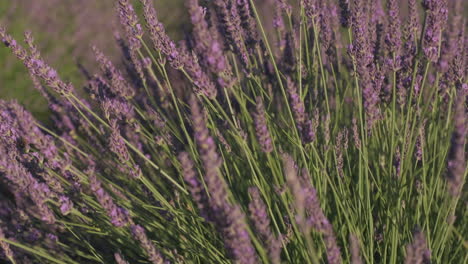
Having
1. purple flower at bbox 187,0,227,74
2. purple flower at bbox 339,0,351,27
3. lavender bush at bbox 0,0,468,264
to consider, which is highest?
purple flower at bbox 187,0,227,74

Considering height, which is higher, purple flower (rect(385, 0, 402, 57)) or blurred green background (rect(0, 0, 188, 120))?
blurred green background (rect(0, 0, 188, 120))

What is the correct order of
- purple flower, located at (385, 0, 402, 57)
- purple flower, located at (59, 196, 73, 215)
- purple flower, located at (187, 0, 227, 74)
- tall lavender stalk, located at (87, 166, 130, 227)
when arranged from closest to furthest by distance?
purple flower, located at (187, 0, 227, 74) → tall lavender stalk, located at (87, 166, 130, 227) → purple flower, located at (59, 196, 73, 215) → purple flower, located at (385, 0, 402, 57)

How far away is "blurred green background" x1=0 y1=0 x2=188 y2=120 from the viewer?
18.1ft

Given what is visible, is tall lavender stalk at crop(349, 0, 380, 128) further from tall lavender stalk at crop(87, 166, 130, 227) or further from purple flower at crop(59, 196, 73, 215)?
purple flower at crop(59, 196, 73, 215)

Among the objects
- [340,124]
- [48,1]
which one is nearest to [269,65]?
[340,124]

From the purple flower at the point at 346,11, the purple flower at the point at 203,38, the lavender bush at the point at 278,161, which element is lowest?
the lavender bush at the point at 278,161

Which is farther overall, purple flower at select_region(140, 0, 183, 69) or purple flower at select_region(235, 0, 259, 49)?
purple flower at select_region(235, 0, 259, 49)

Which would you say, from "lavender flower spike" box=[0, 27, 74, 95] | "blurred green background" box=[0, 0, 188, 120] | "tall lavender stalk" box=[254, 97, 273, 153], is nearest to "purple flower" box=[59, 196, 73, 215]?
"lavender flower spike" box=[0, 27, 74, 95]

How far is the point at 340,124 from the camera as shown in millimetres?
2678

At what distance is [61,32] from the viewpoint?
679 centimetres

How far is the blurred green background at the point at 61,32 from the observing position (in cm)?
551

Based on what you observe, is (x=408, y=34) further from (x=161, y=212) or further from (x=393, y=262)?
(x=161, y=212)

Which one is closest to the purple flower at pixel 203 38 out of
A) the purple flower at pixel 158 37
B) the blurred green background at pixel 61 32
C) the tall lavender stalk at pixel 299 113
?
→ the tall lavender stalk at pixel 299 113

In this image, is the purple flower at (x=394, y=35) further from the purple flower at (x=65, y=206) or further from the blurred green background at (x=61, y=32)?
the blurred green background at (x=61, y=32)
